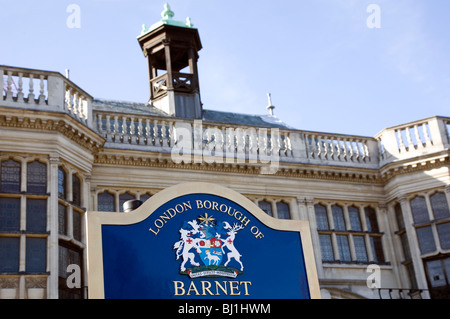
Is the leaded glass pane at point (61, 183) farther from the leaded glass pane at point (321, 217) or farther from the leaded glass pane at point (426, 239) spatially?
the leaded glass pane at point (426, 239)

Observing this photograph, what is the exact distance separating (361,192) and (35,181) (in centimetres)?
1005

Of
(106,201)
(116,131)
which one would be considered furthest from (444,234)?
(116,131)

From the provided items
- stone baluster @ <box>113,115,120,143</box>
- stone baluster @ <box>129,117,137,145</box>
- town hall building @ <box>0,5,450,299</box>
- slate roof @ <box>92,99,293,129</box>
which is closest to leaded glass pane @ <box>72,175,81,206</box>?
town hall building @ <box>0,5,450,299</box>

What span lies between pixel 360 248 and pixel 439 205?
268 cm

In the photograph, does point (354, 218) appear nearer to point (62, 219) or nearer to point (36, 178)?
point (62, 219)

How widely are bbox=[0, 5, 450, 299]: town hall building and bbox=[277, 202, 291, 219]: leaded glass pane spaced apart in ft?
0.14

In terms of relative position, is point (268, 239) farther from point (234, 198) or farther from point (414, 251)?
point (414, 251)

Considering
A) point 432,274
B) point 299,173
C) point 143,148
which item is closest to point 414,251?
point 432,274

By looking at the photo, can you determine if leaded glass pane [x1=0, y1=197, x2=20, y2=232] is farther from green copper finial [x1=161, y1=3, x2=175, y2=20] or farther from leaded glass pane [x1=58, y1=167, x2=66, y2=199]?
green copper finial [x1=161, y1=3, x2=175, y2=20]

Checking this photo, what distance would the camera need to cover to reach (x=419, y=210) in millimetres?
19750

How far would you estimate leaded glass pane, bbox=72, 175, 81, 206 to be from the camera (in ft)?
53.5

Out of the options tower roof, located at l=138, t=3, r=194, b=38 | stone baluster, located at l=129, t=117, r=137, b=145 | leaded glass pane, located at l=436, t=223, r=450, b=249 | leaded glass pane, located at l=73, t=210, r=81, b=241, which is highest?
tower roof, located at l=138, t=3, r=194, b=38

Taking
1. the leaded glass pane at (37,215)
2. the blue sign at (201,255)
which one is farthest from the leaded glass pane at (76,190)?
the blue sign at (201,255)

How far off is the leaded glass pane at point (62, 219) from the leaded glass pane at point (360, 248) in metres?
8.72
